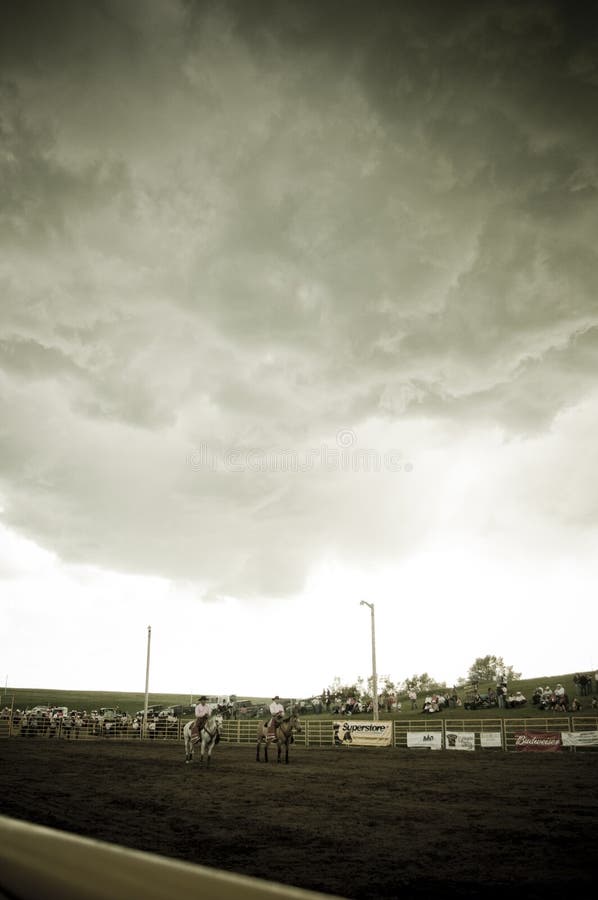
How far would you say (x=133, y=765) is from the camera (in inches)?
829

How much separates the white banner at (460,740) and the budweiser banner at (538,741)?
84.0 inches

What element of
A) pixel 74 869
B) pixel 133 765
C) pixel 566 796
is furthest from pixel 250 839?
pixel 133 765

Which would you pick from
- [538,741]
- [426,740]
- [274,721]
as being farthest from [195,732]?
[538,741]

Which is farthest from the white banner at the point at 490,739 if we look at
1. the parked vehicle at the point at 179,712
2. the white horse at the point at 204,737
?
the parked vehicle at the point at 179,712

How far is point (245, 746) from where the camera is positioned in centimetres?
3775

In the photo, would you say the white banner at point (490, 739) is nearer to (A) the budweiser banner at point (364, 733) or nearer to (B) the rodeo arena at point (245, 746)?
(B) the rodeo arena at point (245, 746)

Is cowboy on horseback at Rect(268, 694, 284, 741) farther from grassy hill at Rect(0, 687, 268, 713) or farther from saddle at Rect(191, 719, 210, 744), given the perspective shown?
grassy hill at Rect(0, 687, 268, 713)

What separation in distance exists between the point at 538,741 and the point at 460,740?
12.6 ft

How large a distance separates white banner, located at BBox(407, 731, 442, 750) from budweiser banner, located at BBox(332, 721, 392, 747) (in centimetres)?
158

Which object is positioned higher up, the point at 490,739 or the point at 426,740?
the point at 490,739

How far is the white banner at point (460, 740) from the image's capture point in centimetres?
2983

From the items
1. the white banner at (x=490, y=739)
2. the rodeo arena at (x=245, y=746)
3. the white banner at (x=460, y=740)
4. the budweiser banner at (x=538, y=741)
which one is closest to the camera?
the rodeo arena at (x=245, y=746)

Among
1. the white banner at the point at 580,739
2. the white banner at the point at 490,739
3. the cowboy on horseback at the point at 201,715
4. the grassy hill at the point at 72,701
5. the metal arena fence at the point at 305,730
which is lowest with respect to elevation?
the grassy hill at the point at 72,701

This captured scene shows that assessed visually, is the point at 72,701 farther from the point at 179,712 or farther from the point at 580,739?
the point at 580,739
